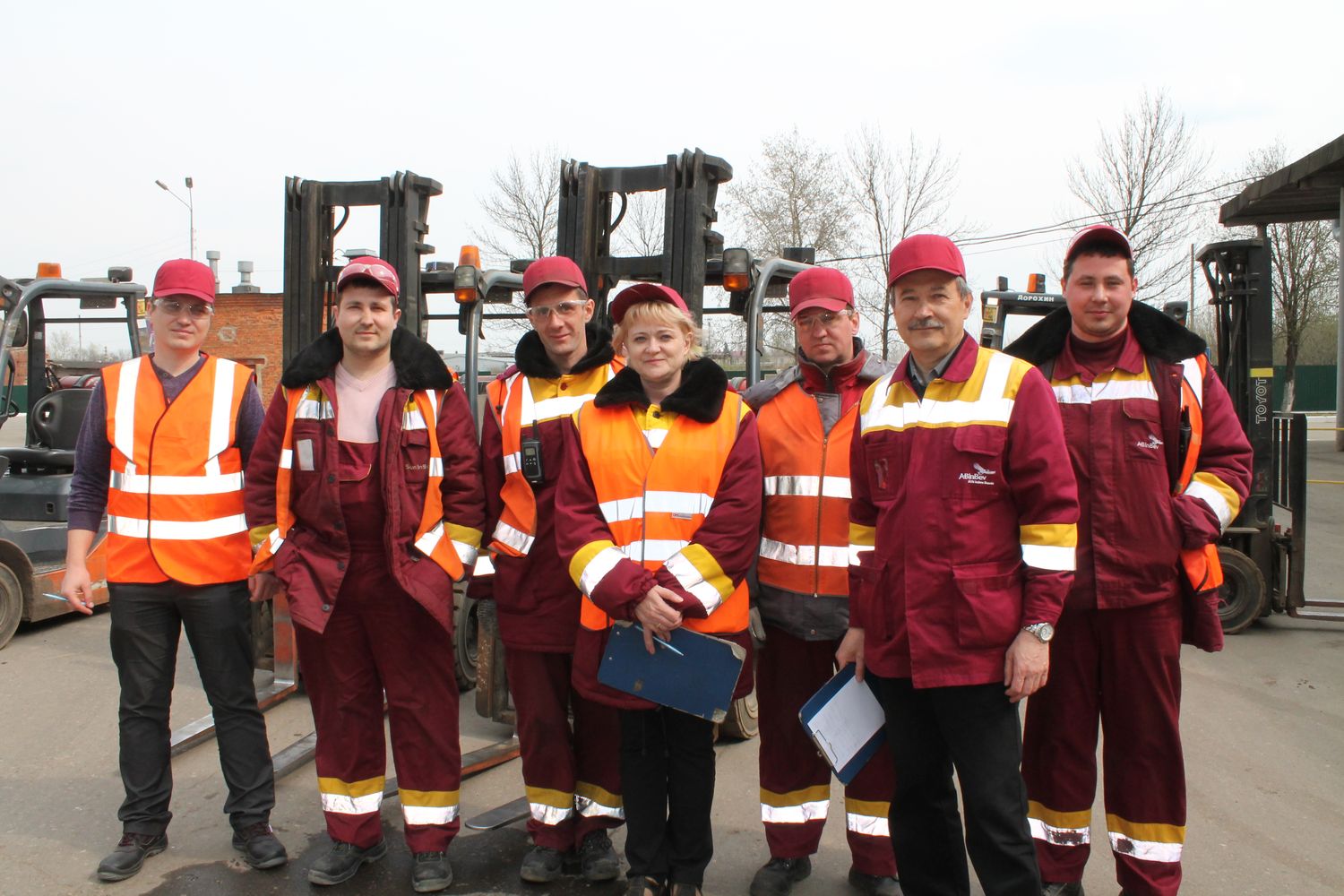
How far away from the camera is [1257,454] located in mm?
7355

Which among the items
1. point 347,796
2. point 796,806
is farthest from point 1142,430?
point 347,796

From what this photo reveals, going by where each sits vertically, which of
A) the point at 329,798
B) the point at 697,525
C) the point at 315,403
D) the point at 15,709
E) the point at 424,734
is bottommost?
the point at 15,709

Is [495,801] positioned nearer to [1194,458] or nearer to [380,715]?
→ [380,715]

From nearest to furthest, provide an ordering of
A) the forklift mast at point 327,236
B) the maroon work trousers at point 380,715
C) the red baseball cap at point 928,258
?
the red baseball cap at point 928,258 < the maroon work trousers at point 380,715 < the forklift mast at point 327,236

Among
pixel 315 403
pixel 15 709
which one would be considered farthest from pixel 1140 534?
pixel 15 709

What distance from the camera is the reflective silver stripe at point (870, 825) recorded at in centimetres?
348

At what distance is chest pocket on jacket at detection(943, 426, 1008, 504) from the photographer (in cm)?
267

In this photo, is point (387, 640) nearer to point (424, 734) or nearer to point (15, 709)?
point (424, 734)

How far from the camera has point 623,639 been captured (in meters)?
3.18

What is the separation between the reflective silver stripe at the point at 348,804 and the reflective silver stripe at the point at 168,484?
1.21 metres

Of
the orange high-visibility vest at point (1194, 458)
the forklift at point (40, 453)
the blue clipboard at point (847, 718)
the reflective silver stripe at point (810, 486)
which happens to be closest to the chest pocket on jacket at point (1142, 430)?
the orange high-visibility vest at point (1194, 458)

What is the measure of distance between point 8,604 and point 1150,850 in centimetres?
759

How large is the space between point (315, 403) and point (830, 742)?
2.10 metres

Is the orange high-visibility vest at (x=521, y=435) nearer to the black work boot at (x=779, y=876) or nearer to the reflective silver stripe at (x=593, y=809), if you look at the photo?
the reflective silver stripe at (x=593, y=809)
